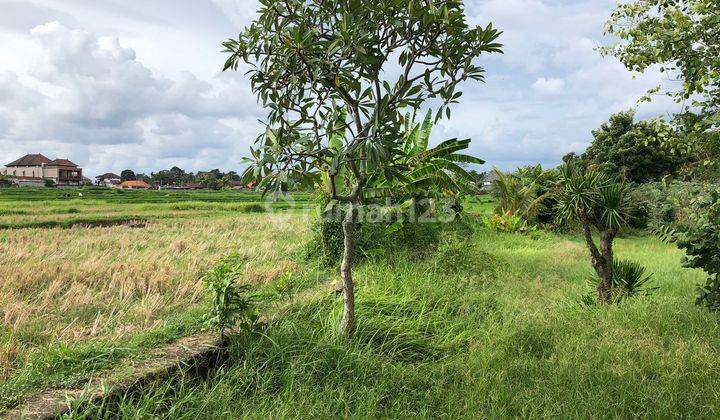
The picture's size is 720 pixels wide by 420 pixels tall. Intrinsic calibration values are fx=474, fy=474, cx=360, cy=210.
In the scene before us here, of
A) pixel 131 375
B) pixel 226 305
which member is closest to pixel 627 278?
pixel 226 305

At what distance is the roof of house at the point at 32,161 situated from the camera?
257 feet

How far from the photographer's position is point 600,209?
5.81 m

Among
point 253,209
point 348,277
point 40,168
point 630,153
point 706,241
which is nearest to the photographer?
point 348,277

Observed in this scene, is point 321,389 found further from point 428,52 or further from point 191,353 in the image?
point 428,52

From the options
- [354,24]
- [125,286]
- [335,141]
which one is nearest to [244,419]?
[354,24]

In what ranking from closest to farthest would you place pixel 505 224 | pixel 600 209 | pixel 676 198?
pixel 676 198 < pixel 600 209 < pixel 505 224

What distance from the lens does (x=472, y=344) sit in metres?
3.82

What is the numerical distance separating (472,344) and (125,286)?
3605mm

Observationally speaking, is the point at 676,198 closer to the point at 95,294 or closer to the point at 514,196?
the point at 95,294

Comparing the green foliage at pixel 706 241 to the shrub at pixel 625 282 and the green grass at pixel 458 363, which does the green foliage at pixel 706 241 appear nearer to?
the green grass at pixel 458 363

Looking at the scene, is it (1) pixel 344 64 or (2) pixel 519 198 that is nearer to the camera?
(1) pixel 344 64

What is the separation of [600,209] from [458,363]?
11.4 feet

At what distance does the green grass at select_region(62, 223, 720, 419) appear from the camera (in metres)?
2.76

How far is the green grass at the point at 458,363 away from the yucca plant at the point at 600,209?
16.9 inches
